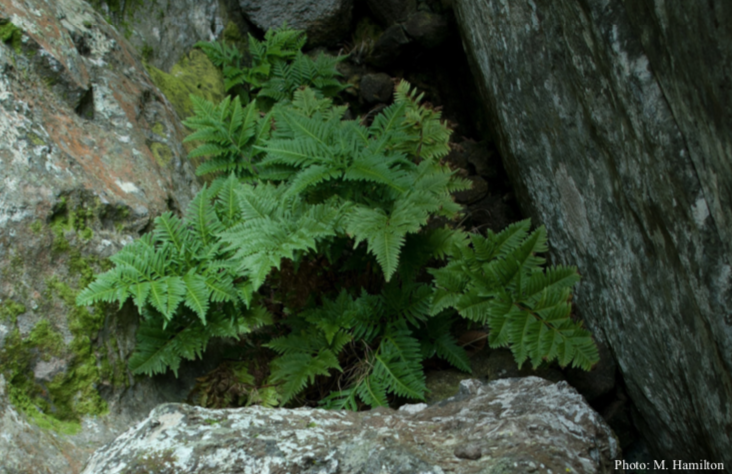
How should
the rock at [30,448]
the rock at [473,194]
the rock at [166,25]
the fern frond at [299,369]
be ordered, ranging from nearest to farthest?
the rock at [30,448]
the fern frond at [299,369]
the rock at [473,194]
the rock at [166,25]

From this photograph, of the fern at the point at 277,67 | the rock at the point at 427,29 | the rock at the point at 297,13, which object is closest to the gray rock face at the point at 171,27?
the fern at the point at 277,67

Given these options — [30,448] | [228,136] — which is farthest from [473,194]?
[30,448]

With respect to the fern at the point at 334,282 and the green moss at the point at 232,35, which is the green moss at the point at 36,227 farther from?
the green moss at the point at 232,35

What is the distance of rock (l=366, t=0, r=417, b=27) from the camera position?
17.0ft

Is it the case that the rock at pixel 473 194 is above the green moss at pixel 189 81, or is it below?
below

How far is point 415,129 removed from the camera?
4.06m

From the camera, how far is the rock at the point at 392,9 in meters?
5.18

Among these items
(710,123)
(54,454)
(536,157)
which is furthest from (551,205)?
(54,454)

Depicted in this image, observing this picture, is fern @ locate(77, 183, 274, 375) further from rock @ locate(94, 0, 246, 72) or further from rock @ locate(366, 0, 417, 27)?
rock @ locate(366, 0, 417, 27)

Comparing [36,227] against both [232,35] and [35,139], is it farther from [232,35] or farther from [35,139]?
[232,35]

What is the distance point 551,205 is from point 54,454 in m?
3.10

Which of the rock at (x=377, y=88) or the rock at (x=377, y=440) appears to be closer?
the rock at (x=377, y=440)

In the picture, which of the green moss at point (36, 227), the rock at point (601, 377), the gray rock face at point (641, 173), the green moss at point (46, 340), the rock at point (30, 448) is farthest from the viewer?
the rock at point (601, 377)

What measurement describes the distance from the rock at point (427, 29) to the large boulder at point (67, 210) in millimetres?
2572
